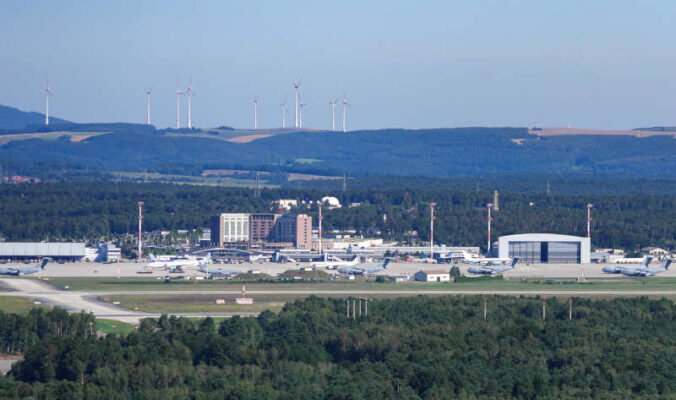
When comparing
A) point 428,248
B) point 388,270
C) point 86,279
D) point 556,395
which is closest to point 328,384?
point 556,395

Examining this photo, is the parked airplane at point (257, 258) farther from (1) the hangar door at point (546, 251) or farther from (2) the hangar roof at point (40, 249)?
(1) the hangar door at point (546, 251)

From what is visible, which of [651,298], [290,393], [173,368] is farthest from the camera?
[651,298]

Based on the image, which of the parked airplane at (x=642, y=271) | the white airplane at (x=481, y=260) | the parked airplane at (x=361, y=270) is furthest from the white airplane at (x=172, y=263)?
the parked airplane at (x=642, y=271)

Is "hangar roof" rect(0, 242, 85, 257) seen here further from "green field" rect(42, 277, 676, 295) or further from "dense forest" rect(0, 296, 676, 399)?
"dense forest" rect(0, 296, 676, 399)

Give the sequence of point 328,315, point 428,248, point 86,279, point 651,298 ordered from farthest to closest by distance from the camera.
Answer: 1. point 428,248
2. point 86,279
3. point 651,298
4. point 328,315

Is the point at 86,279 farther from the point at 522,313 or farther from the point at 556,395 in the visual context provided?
the point at 556,395

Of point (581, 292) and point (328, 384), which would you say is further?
point (581, 292)

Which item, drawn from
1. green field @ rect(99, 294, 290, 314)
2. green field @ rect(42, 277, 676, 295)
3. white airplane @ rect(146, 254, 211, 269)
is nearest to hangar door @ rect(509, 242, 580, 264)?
green field @ rect(42, 277, 676, 295)

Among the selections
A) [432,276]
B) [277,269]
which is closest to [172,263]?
[277,269]
